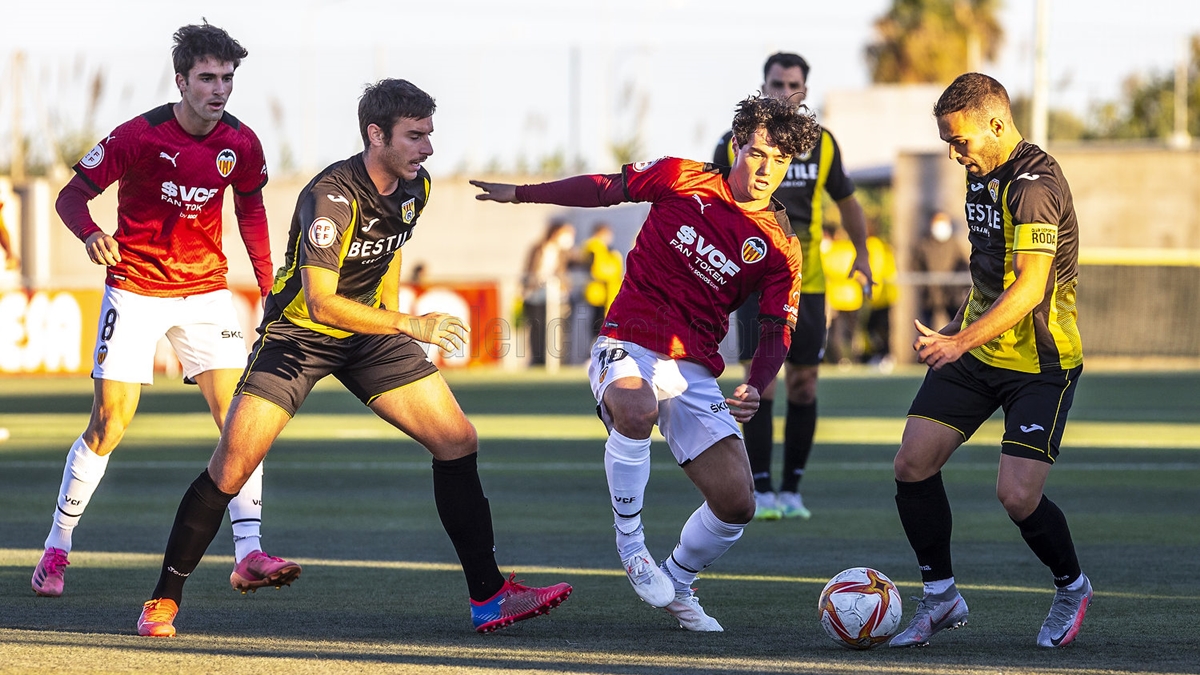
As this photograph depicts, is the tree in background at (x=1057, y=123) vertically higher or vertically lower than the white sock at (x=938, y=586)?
higher

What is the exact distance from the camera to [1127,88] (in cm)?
3384

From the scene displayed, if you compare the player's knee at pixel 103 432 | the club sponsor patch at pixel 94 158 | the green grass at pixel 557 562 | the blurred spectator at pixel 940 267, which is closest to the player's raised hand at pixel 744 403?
the green grass at pixel 557 562

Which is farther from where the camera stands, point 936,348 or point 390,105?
point 390,105

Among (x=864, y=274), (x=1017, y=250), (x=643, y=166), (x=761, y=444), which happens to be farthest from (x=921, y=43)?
(x=1017, y=250)

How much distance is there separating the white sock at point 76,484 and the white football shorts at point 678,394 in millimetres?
2339

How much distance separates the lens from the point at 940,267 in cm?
2445

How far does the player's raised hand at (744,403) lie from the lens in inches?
231

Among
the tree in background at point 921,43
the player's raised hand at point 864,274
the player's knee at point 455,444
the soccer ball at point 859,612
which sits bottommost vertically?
the soccer ball at point 859,612

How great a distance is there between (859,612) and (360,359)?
2119 millimetres

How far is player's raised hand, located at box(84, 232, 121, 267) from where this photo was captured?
250 inches

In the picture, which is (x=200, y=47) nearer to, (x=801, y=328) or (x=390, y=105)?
(x=390, y=105)

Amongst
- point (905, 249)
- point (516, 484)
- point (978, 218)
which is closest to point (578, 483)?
point (516, 484)

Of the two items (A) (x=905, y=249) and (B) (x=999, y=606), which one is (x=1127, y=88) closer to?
(A) (x=905, y=249)

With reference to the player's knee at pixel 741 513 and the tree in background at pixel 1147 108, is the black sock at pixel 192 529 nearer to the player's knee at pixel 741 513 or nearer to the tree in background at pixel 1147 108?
the player's knee at pixel 741 513
